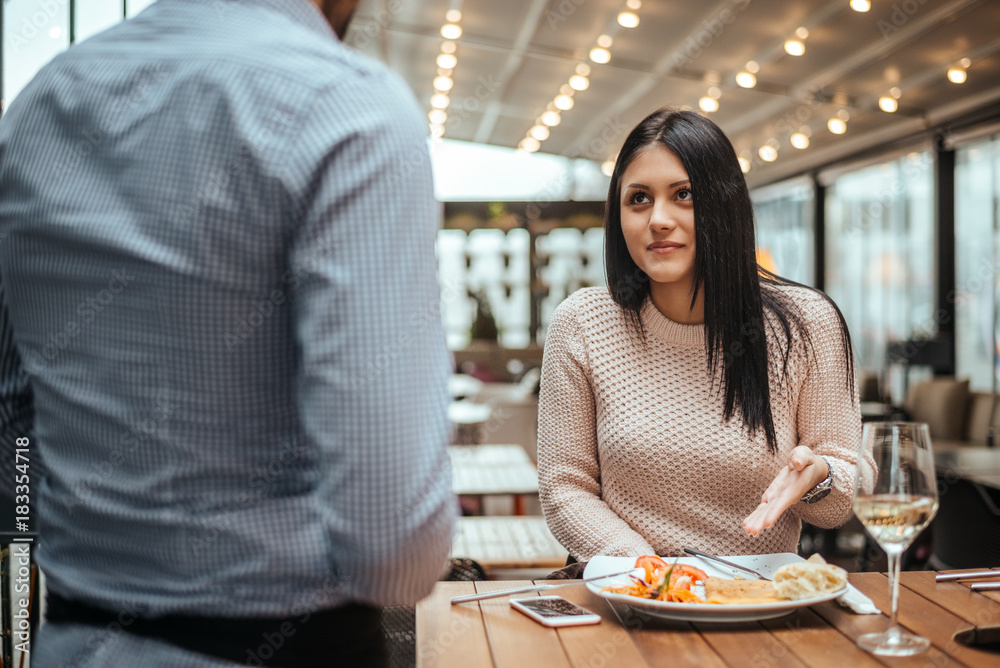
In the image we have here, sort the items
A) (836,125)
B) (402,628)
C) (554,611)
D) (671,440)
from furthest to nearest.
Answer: (836,125) < (402,628) < (671,440) < (554,611)

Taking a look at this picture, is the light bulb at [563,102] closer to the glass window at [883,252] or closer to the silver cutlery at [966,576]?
the glass window at [883,252]

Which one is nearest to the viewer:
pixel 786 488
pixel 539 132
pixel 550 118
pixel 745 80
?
pixel 786 488

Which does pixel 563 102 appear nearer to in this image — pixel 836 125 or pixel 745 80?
pixel 745 80

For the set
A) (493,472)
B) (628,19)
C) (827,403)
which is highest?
(628,19)

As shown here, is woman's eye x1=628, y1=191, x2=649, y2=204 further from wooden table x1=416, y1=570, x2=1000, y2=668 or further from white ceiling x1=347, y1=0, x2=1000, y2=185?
white ceiling x1=347, y1=0, x2=1000, y2=185

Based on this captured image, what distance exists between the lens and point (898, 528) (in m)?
0.93

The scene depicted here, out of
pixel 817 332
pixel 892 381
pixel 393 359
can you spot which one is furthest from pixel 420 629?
pixel 892 381

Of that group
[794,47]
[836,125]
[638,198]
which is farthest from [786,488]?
[836,125]

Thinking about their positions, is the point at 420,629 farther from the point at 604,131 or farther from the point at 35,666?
the point at 604,131

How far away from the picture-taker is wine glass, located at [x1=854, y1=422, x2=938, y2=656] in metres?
0.93

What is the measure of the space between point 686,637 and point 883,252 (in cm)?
908

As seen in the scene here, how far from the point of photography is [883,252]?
9.17 m

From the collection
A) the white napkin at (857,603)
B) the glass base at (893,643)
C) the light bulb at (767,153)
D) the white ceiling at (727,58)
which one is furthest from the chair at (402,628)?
the light bulb at (767,153)

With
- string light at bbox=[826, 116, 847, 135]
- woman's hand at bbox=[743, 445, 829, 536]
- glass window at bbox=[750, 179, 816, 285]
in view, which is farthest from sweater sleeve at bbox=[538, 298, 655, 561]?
glass window at bbox=[750, 179, 816, 285]
